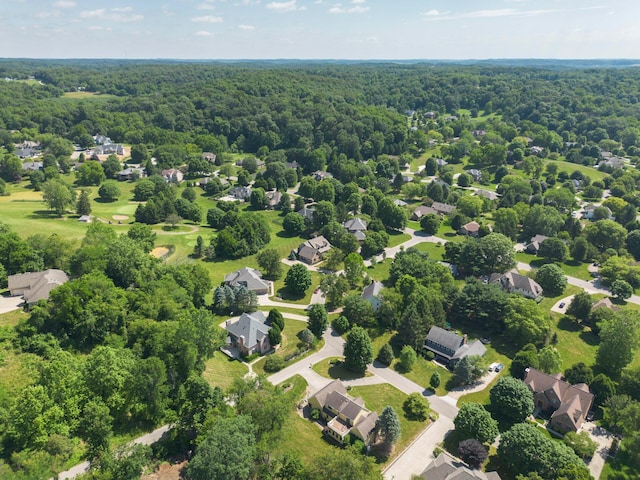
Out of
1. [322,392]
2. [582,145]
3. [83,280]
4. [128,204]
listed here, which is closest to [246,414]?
[322,392]

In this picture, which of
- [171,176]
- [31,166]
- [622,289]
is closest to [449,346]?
[622,289]

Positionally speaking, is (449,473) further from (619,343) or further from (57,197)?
(57,197)

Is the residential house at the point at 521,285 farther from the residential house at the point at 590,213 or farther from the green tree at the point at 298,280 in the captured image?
the residential house at the point at 590,213

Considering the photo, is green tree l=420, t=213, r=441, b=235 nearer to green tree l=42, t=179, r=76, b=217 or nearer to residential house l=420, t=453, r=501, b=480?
residential house l=420, t=453, r=501, b=480

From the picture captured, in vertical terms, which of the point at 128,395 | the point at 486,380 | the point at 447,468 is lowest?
the point at 486,380

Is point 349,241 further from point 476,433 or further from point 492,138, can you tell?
point 492,138

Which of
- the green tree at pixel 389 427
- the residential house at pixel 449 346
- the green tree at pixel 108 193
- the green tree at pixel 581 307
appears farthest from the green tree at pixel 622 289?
the green tree at pixel 108 193
